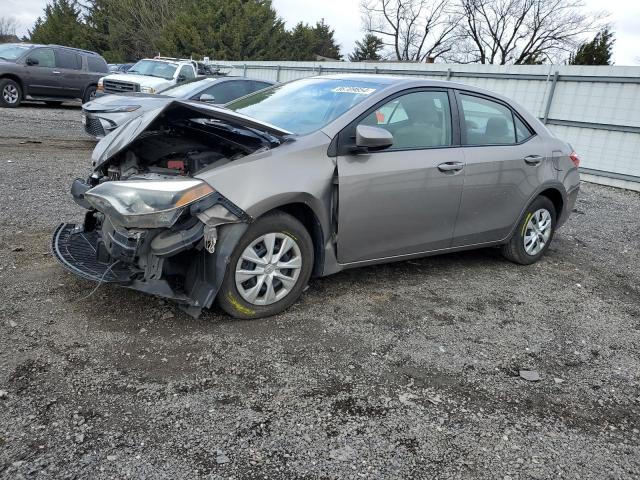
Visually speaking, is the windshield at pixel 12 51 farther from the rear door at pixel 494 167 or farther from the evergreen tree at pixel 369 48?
the evergreen tree at pixel 369 48

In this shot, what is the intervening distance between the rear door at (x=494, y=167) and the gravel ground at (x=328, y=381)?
20.8 inches

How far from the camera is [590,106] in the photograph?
11484 millimetres

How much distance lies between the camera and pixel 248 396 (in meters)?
2.87

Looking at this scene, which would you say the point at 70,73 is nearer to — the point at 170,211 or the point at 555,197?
the point at 555,197

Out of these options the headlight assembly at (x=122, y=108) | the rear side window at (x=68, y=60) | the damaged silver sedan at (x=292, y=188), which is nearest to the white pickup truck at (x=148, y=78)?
the rear side window at (x=68, y=60)

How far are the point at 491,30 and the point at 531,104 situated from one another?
39.8 m

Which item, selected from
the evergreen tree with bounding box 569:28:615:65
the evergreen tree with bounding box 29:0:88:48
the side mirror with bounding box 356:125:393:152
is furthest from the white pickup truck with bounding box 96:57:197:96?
the evergreen tree with bounding box 29:0:88:48

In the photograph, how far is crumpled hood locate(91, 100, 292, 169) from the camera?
3443 mm

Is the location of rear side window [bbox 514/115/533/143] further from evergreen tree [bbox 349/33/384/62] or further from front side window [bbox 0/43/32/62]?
evergreen tree [bbox 349/33/384/62]

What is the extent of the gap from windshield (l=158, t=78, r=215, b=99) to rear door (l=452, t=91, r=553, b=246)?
18.4 feet

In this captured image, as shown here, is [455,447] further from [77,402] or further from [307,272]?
[77,402]

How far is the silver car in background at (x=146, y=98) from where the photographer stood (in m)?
8.45

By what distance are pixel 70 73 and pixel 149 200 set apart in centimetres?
1468

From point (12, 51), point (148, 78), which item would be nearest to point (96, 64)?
point (12, 51)
